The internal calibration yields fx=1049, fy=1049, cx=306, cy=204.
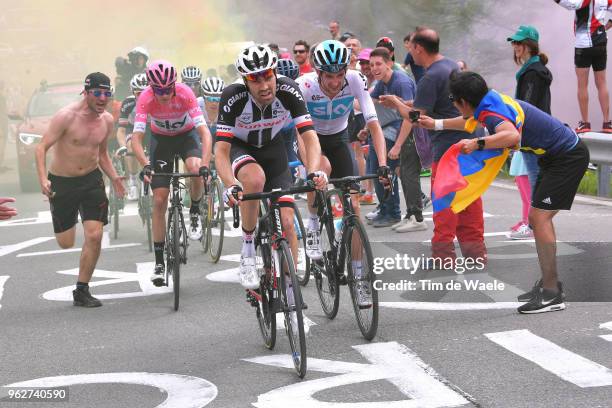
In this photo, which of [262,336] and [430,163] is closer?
[262,336]

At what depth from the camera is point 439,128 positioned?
A: 352 inches

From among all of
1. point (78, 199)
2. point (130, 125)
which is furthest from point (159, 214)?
point (130, 125)

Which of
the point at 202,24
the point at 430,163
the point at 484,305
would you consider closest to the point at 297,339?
the point at 484,305

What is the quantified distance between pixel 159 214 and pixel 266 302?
2.91m

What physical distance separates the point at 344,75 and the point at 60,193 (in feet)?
9.39

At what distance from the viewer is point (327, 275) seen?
26.4 feet

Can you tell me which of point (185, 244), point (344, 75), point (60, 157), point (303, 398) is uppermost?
point (344, 75)

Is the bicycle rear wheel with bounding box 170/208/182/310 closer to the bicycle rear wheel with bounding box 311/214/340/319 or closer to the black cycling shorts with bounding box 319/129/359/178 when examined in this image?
the bicycle rear wheel with bounding box 311/214/340/319

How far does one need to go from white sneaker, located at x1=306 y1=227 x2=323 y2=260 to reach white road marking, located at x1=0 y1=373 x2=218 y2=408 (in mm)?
1803

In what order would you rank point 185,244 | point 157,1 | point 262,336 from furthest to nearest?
point 157,1, point 185,244, point 262,336

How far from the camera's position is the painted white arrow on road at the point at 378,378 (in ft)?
19.2

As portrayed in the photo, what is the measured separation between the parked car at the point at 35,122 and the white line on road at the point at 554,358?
47.7ft

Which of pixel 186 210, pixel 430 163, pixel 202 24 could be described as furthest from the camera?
pixel 202 24

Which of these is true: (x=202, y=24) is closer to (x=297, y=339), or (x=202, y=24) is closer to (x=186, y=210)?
(x=186, y=210)
